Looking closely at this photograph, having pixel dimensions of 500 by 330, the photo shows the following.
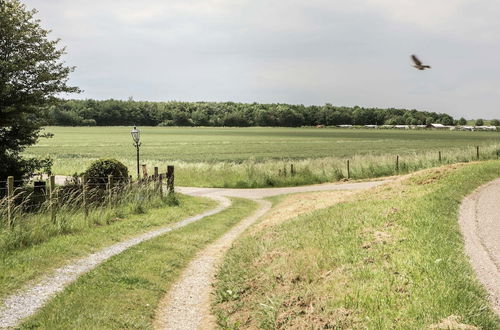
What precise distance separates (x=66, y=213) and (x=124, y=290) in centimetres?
770

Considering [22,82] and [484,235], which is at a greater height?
[22,82]

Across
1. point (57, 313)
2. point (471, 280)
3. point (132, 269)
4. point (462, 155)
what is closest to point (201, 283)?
point (132, 269)

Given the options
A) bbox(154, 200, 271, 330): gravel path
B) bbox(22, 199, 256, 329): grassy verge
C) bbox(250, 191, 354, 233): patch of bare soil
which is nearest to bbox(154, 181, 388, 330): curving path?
bbox(154, 200, 271, 330): gravel path

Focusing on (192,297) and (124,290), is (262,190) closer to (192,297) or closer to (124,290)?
(192,297)

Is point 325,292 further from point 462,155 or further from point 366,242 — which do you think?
point 462,155

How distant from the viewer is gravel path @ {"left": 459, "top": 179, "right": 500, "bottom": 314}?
861 centimetres

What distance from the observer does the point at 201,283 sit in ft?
38.3

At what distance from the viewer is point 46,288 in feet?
32.9

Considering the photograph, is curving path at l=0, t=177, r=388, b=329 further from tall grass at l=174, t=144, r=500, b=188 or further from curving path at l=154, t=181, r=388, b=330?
tall grass at l=174, t=144, r=500, b=188

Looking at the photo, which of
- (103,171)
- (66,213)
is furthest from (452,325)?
(103,171)

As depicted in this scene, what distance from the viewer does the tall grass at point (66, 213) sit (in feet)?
44.0

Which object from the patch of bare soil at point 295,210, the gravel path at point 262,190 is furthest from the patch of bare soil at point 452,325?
the gravel path at point 262,190

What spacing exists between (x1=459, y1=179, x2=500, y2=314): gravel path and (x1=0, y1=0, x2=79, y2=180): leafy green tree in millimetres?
20931

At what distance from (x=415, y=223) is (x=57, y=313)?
8.34 metres
